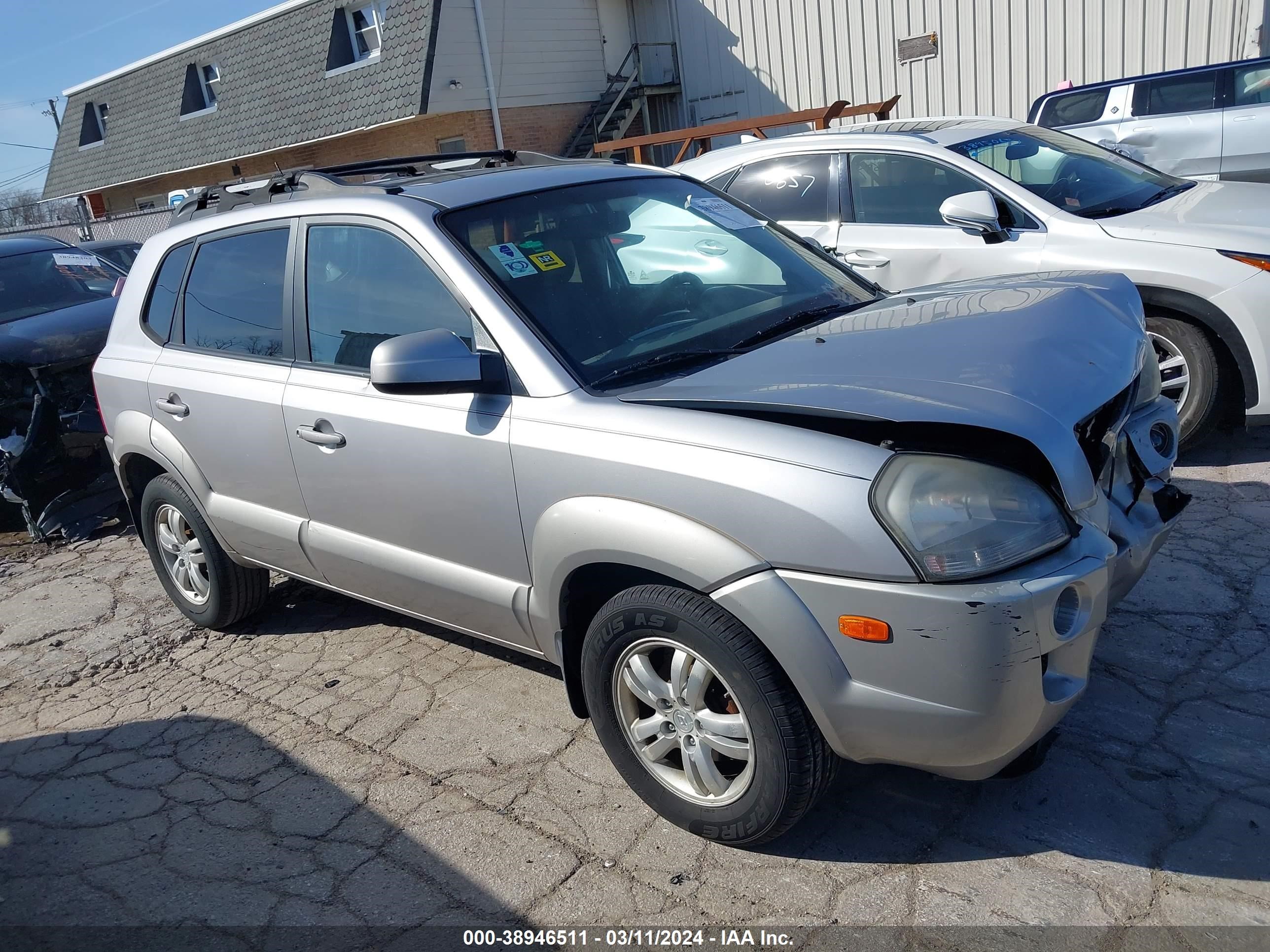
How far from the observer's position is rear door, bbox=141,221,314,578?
3.88 m

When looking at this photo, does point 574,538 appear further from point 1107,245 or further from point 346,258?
point 1107,245

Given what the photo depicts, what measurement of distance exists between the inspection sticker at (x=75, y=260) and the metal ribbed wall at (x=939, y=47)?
12.5 metres

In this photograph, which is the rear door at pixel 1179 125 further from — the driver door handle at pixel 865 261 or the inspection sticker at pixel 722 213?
the inspection sticker at pixel 722 213

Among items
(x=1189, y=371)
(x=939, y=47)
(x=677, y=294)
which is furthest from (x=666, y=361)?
(x=939, y=47)

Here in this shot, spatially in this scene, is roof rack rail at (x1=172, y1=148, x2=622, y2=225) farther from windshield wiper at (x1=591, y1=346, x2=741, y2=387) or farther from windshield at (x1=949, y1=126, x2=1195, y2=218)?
windshield at (x1=949, y1=126, x2=1195, y2=218)

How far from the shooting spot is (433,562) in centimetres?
341

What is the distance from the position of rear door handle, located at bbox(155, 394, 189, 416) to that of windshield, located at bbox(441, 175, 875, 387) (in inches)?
65.4

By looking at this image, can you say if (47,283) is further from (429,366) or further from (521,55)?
(521,55)

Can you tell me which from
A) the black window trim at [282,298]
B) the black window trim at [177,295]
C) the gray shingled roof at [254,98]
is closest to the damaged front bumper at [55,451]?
the black window trim at [177,295]

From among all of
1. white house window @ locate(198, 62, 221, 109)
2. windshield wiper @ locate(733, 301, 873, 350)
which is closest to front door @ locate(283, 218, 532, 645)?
windshield wiper @ locate(733, 301, 873, 350)

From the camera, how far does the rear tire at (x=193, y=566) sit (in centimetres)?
455

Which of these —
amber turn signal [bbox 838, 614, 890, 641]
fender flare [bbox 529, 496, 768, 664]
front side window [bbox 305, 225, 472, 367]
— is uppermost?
front side window [bbox 305, 225, 472, 367]

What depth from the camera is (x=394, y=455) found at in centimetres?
335

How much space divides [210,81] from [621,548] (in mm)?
26624
